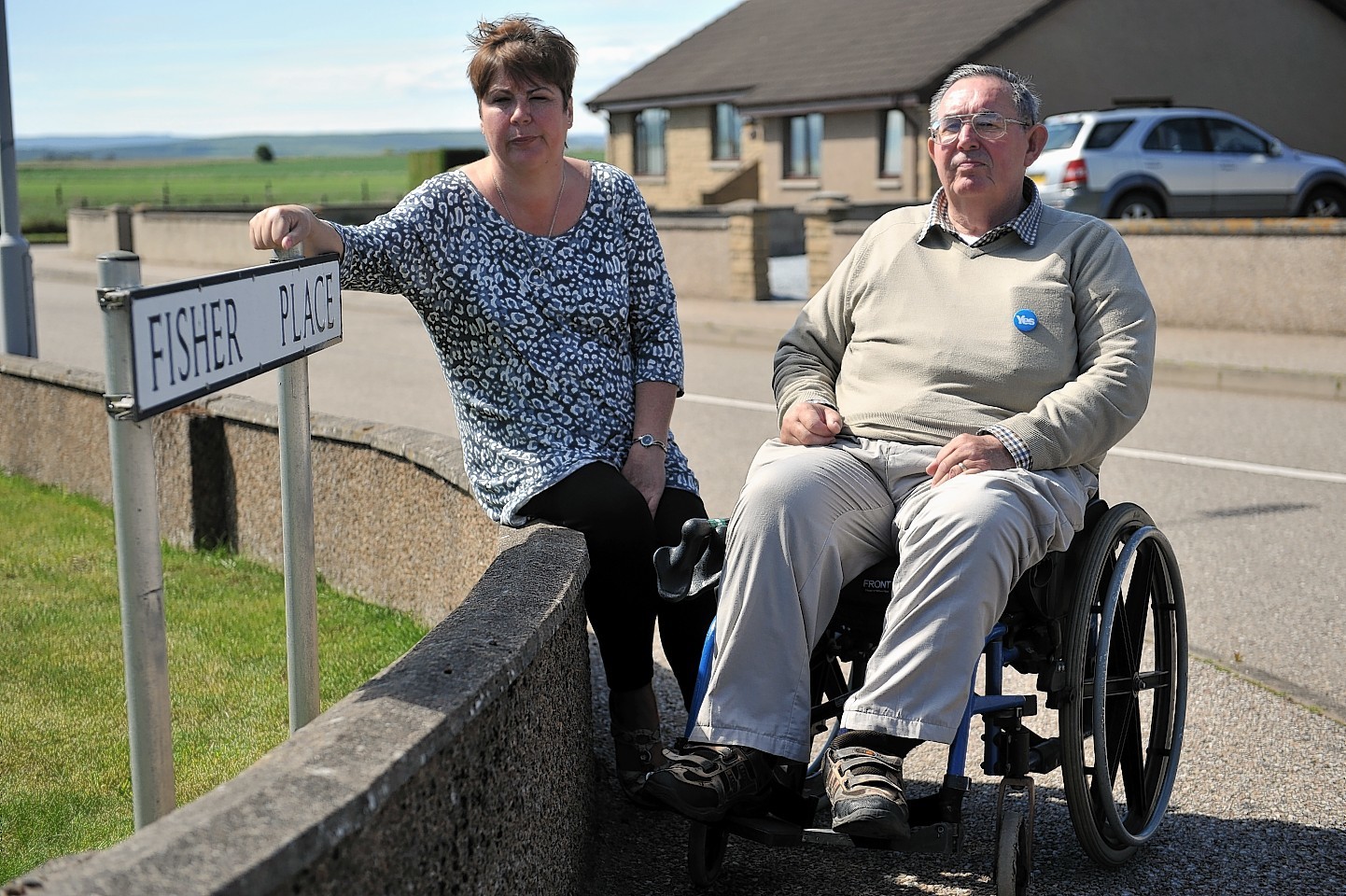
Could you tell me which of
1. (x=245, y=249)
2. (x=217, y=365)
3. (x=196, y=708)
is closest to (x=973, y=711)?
(x=217, y=365)

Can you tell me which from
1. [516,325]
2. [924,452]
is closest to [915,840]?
[924,452]

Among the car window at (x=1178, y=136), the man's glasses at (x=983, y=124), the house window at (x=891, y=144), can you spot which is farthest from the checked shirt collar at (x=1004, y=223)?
the house window at (x=891, y=144)

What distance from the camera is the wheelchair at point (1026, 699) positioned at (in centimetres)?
309

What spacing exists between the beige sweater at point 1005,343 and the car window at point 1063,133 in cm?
1569

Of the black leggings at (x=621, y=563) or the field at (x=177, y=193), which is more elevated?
the field at (x=177, y=193)

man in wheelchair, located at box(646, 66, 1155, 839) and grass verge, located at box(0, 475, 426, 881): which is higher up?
man in wheelchair, located at box(646, 66, 1155, 839)

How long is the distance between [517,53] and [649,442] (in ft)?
3.44

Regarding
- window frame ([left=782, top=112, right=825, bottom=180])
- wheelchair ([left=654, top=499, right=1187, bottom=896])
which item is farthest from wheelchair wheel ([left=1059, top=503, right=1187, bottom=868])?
window frame ([left=782, top=112, right=825, bottom=180])

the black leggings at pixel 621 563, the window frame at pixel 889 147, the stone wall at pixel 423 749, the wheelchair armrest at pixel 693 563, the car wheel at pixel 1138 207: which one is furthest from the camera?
the window frame at pixel 889 147

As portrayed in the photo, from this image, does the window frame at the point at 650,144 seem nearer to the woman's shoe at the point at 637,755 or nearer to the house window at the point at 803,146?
the house window at the point at 803,146

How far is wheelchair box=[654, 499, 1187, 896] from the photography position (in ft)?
10.1

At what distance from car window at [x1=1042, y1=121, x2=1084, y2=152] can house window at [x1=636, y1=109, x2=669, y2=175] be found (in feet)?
61.3

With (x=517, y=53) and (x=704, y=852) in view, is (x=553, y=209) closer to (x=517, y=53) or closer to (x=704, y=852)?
(x=517, y=53)

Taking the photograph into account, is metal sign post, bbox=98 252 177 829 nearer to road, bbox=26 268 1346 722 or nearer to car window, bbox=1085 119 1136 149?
road, bbox=26 268 1346 722
